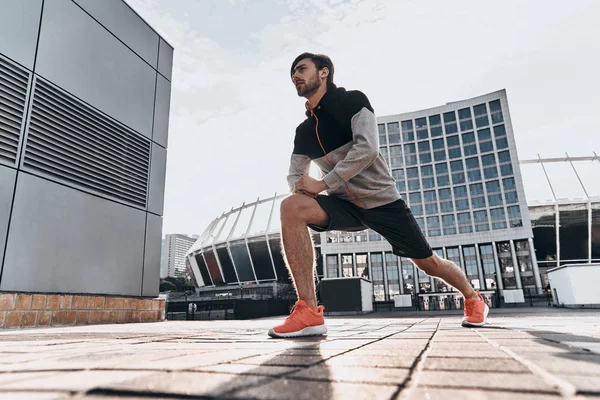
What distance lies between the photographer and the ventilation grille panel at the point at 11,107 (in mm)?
4402

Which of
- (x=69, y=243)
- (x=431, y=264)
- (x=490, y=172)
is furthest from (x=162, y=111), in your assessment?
(x=490, y=172)

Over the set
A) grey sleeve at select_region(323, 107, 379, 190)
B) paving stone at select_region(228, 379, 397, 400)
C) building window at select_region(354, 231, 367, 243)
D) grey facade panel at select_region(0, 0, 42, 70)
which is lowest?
paving stone at select_region(228, 379, 397, 400)

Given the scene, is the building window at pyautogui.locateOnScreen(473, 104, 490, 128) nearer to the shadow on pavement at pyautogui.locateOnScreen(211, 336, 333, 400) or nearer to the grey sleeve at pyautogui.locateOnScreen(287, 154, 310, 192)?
the grey sleeve at pyautogui.locateOnScreen(287, 154, 310, 192)

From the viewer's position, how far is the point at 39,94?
493 cm

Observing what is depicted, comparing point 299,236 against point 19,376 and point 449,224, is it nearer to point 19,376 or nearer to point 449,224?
point 19,376

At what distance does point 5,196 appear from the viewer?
14.1 feet

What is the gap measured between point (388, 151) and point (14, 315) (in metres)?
45.3

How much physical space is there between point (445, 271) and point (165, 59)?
7142mm

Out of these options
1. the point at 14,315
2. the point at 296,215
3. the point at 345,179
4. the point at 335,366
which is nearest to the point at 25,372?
the point at 335,366

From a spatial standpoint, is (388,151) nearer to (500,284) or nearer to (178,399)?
(500,284)

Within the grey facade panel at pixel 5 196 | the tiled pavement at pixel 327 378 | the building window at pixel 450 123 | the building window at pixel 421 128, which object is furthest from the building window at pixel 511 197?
the tiled pavement at pixel 327 378

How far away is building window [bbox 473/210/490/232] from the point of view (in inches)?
1592

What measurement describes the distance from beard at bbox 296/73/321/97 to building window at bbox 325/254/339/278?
42071 mm

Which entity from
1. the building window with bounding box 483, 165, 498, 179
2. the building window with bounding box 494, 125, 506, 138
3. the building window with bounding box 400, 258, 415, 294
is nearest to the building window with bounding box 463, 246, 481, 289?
the building window with bounding box 400, 258, 415, 294
